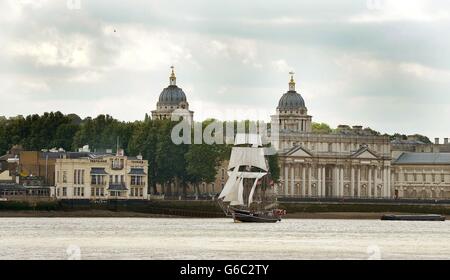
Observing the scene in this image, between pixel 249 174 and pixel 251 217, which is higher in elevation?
pixel 249 174

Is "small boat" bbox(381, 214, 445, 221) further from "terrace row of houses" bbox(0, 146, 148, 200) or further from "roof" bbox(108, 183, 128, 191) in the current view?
"roof" bbox(108, 183, 128, 191)

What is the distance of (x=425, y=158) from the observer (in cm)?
19438

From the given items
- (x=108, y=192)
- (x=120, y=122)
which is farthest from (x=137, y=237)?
(x=120, y=122)

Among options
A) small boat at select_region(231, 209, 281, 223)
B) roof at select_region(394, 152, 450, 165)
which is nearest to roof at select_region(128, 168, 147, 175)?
small boat at select_region(231, 209, 281, 223)

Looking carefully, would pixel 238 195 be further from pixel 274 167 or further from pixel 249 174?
pixel 274 167

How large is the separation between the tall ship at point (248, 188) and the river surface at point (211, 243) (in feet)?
64.2

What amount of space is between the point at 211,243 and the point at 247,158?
55.5 meters

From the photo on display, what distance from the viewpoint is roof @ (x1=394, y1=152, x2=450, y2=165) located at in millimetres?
193000

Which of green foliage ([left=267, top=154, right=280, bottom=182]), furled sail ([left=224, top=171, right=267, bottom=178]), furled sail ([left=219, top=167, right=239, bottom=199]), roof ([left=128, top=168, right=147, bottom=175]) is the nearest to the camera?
furled sail ([left=219, top=167, right=239, bottom=199])

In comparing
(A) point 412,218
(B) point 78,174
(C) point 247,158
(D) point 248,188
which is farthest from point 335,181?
(C) point 247,158

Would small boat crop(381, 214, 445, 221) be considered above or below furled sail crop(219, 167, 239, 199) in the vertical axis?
below

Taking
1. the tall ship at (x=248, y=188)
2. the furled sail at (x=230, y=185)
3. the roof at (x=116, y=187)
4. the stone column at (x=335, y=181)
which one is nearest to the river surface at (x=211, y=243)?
the tall ship at (x=248, y=188)

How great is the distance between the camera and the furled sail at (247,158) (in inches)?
5039
